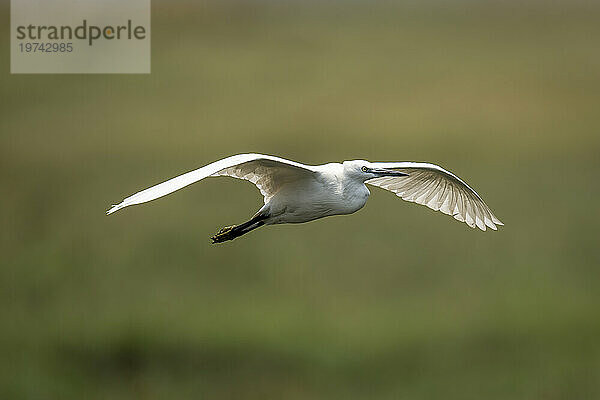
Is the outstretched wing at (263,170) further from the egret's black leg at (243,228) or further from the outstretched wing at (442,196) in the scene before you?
the outstretched wing at (442,196)

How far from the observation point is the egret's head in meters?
5.10

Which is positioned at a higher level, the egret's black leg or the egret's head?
the egret's head

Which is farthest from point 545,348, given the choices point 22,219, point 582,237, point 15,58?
point 15,58

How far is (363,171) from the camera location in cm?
512

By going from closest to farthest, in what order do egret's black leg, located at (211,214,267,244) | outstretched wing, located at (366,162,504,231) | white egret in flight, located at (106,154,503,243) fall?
white egret in flight, located at (106,154,503,243)
egret's black leg, located at (211,214,267,244)
outstretched wing, located at (366,162,504,231)

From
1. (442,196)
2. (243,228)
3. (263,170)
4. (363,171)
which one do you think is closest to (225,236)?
(243,228)

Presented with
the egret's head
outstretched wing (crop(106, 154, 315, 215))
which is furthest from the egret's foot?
the egret's head

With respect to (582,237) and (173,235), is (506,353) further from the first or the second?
(173,235)

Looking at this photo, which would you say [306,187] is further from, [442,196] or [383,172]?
[442,196]

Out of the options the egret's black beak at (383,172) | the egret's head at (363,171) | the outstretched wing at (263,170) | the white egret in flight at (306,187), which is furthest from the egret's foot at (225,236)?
the egret's black beak at (383,172)

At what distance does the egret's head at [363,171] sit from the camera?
510 cm

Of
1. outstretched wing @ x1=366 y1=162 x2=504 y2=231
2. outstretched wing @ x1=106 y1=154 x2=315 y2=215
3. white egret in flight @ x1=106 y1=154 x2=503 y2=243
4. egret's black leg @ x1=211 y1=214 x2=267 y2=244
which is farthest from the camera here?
outstretched wing @ x1=366 y1=162 x2=504 y2=231

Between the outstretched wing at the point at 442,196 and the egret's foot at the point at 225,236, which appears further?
the outstretched wing at the point at 442,196

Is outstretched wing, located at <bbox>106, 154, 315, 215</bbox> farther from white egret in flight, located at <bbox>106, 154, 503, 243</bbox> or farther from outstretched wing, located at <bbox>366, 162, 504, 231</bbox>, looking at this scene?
outstretched wing, located at <bbox>366, 162, 504, 231</bbox>
